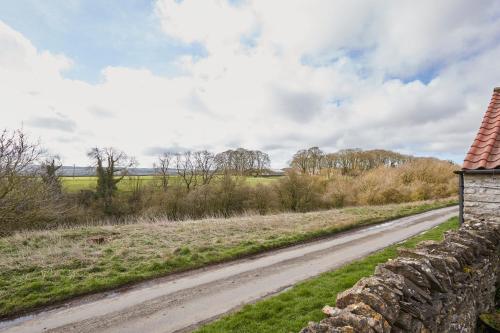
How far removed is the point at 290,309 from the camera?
20.4 feet

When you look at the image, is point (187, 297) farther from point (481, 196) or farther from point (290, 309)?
point (481, 196)

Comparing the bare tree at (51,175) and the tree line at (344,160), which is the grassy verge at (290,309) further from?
the tree line at (344,160)

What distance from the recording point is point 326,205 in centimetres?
3803

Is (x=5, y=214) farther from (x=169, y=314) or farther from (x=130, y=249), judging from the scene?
(x=169, y=314)

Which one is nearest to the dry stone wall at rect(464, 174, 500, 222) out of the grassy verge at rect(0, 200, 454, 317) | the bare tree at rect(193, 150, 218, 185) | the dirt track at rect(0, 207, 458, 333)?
the dirt track at rect(0, 207, 458, 333)

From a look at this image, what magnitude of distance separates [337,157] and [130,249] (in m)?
55.6

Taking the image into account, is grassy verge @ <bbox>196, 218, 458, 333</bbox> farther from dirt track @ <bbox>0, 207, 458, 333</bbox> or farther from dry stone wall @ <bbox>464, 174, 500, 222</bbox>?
dry stone wall @ <bbox>464, 174, 500, 222</bbox>

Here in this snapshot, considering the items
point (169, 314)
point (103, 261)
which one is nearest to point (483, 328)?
point (169, 314)

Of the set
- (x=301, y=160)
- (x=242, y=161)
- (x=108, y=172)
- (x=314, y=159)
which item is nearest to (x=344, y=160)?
(x=314, y=159)

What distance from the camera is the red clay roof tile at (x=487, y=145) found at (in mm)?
8141

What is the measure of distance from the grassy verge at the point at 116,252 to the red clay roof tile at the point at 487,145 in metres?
7.59

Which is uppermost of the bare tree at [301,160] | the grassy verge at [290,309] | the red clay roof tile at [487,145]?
the bare tree at [301,160]

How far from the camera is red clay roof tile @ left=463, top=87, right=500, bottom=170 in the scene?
26.7 ft

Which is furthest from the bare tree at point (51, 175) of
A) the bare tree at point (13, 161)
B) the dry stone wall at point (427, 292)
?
the dry stone wall at point (427, 292)
